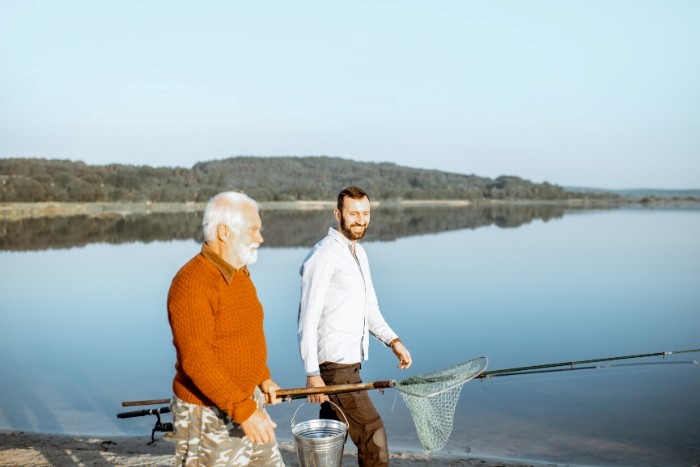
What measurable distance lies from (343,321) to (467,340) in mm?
6846

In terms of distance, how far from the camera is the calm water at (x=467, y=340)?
19.4 feet

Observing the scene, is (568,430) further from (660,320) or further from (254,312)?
(660,320)

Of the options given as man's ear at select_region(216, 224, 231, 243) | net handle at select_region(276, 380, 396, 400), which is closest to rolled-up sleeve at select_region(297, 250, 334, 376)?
net handle at select_region(276, 380, 396, 400)

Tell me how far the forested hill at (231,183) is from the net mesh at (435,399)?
75.1 m

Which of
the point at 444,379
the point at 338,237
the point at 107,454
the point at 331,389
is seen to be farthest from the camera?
the point at 107,454

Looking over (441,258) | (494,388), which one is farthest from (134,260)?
(494,388)

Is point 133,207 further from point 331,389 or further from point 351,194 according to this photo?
point 331,389

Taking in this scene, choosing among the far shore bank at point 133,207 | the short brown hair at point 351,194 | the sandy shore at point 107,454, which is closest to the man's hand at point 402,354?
the short brown hair at point 351,194

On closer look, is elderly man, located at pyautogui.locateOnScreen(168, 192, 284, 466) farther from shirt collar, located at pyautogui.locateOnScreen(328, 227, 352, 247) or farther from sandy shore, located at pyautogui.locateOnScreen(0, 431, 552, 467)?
sandy shore, located at pyautogui.locateOnScreen(0, 431, 552, 467)

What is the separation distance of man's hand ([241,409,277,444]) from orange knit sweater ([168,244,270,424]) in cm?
3

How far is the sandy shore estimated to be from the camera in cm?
468

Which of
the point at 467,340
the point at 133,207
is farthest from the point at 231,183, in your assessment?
the point at 467,340

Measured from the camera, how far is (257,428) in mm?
2465

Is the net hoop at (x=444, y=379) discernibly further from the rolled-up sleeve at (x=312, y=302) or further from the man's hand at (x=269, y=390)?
the man's hand at (x=269, y=390)
